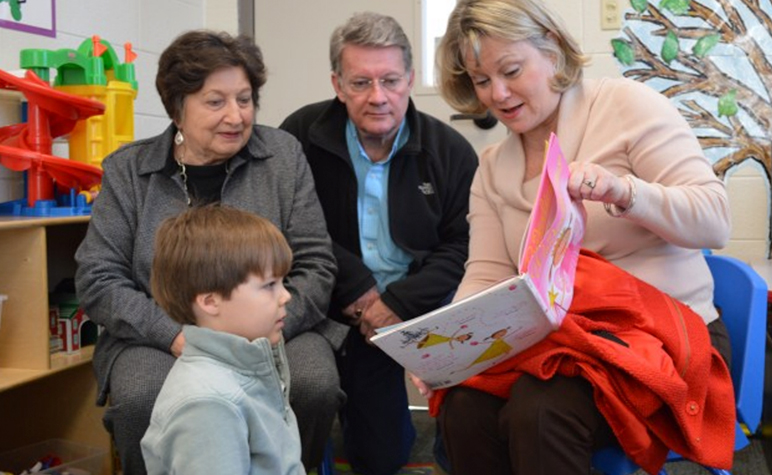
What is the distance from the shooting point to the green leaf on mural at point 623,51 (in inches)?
114

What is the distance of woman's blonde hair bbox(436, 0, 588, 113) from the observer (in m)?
1.64

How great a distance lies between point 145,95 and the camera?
2.92 meters

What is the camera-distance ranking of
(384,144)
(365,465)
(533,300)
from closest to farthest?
(533,300) → (384,144) → (365,465)

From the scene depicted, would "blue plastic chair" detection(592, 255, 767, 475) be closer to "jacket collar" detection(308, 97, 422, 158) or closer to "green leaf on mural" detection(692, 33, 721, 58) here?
"jacket collar" detection(308, 97, 422, 158)

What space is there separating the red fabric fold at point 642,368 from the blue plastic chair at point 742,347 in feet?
0.17

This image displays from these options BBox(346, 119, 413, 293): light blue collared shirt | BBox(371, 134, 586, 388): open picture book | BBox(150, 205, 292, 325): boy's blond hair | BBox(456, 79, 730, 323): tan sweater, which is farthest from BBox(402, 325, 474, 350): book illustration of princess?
BBox(346, 119, 413, 293): light blue collared shirt

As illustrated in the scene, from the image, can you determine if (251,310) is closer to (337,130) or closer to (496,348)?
(496,348)

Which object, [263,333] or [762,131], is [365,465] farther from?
[762,131]

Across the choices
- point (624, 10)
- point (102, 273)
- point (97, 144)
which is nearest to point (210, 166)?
point (102, 273)

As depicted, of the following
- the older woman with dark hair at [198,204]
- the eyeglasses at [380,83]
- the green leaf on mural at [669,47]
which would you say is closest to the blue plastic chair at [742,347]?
the older woman with dark hair at [198,204]

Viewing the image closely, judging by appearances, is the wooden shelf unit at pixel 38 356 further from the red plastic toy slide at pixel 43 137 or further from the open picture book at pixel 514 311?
the open picture book at pixel 514 311

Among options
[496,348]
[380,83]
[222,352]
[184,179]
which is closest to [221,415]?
[222,352]

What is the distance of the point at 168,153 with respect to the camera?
1.96 metres

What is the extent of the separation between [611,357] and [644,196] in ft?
0.93
